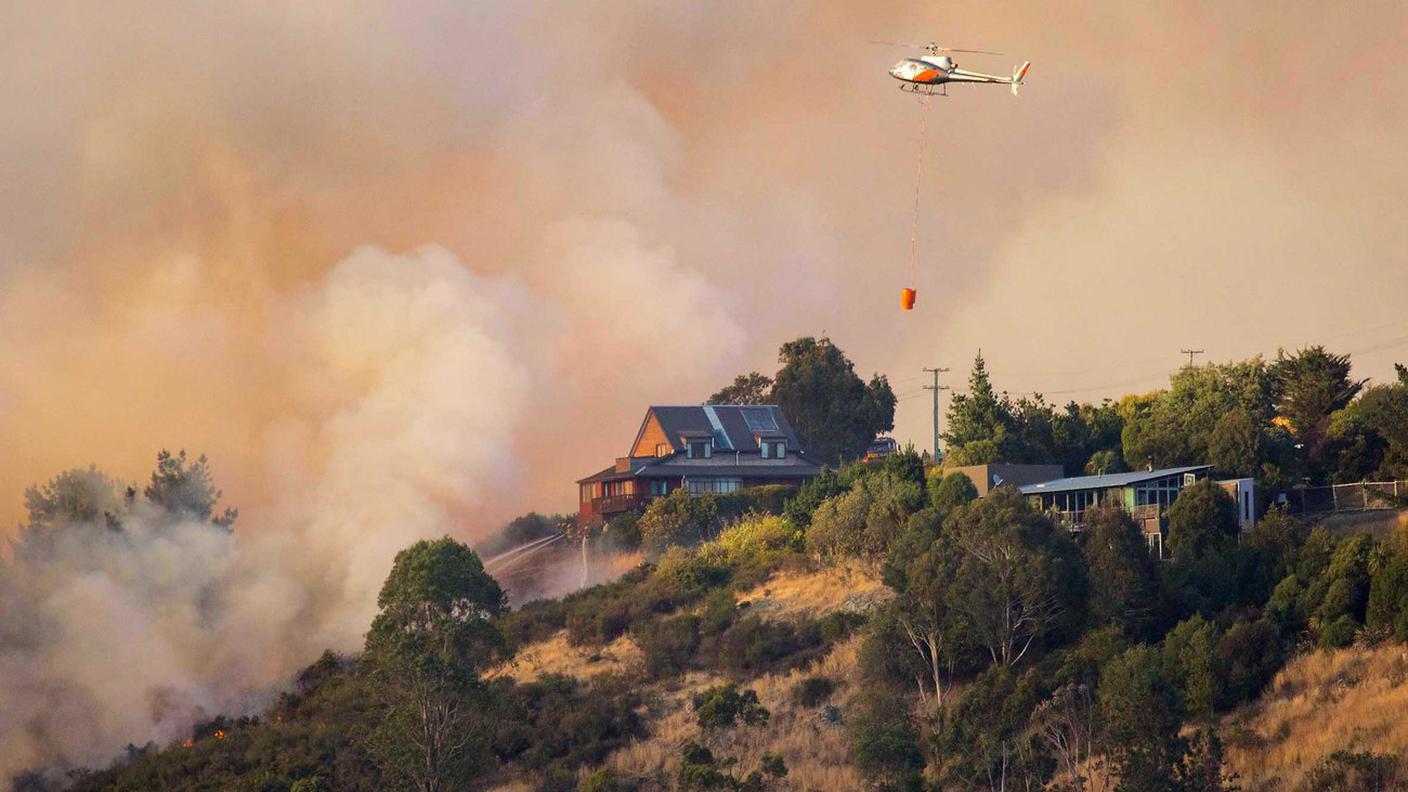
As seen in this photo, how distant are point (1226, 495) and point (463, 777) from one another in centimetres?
3572

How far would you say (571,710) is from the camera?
8069cm

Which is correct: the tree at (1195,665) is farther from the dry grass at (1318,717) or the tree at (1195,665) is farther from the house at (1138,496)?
the house at (1138,496)

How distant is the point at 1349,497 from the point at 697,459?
153ft

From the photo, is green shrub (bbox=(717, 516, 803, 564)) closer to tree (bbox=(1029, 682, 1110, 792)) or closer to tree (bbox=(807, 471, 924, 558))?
tree (bbox=(807, 471, 924, 558))

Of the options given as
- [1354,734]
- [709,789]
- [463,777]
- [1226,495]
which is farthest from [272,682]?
[1354,734]

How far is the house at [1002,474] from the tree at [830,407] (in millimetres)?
41763

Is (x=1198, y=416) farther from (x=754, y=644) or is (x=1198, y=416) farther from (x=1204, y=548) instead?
(x=754, y=644)

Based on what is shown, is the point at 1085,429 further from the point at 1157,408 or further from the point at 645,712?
the point at 645,712

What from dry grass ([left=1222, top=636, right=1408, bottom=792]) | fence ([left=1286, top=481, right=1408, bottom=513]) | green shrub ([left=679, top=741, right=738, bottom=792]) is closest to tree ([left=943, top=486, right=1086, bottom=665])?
dry grass ([left=1222, top=636, right=1408, bottom=792])

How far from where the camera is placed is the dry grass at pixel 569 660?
87.1 metres

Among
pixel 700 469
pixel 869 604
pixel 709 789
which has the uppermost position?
pixel 700 469

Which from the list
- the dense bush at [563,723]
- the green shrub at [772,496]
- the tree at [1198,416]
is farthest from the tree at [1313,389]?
the dense bush at [563,723]

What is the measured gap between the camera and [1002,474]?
93812 millimetres

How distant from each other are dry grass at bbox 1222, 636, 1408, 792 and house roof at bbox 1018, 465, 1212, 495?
1623 centimetres
